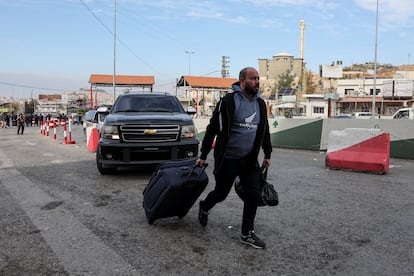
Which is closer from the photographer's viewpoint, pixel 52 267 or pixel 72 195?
pixel 52 267

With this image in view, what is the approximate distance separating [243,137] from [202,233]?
1259 millimetres

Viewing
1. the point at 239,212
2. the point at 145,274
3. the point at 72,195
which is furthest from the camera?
the point at 72,195

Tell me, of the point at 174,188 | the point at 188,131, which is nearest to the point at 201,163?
the point at 174,188

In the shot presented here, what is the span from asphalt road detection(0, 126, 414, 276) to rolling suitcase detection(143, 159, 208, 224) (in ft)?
0.82

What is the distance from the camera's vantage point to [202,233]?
4.45 m

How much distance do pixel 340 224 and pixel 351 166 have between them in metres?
4.52

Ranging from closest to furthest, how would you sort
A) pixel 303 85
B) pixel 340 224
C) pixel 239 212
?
pixel 340 224 → pixel 239 212 → pixel 303 85

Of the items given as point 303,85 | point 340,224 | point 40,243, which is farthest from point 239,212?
point 303,85

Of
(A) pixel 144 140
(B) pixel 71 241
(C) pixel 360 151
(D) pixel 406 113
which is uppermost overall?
(D) pixel 406 113

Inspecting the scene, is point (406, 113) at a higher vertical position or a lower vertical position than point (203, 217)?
higher

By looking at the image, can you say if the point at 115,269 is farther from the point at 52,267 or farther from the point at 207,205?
the point at 207,205

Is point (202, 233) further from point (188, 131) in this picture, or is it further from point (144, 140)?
point (188, 131)

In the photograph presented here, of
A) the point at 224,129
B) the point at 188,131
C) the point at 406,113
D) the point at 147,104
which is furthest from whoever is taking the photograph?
the point at 406,113

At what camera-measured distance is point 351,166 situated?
9.00 m
